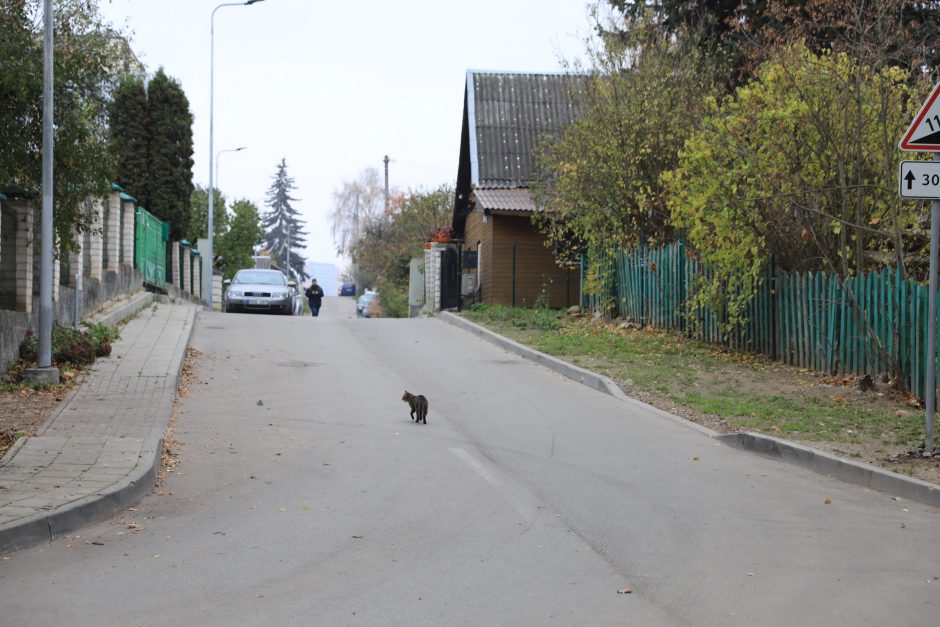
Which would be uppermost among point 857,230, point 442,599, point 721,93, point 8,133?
point 721,93

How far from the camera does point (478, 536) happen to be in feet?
22.7

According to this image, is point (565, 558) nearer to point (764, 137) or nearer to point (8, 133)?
point (8, 133)

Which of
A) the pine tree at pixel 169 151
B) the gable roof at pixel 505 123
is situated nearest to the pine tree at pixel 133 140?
the pine tree at pixel 169 151

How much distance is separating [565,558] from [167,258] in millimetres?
31084

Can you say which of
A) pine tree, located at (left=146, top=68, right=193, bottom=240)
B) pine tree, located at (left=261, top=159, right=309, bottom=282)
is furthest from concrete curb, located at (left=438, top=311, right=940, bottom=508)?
pine tree, located at (left=261, top=159, right=309, bottom=282)

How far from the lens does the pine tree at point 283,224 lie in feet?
400

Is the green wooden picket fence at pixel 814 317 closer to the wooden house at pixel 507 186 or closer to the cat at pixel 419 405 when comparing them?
the cat at pixel 419 405

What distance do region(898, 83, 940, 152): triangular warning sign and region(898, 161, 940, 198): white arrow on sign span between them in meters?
0.16

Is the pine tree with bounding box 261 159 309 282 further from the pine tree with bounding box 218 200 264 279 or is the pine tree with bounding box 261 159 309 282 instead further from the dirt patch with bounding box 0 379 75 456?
the dirt patch with bounding box 0 379 75 456

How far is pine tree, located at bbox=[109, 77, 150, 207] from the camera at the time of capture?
34156mm

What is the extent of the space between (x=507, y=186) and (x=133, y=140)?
12.7 m

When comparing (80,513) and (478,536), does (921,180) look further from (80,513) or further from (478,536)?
(80,513)

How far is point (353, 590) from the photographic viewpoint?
18.6ft

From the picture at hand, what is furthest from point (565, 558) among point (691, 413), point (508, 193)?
point (508, 193)
